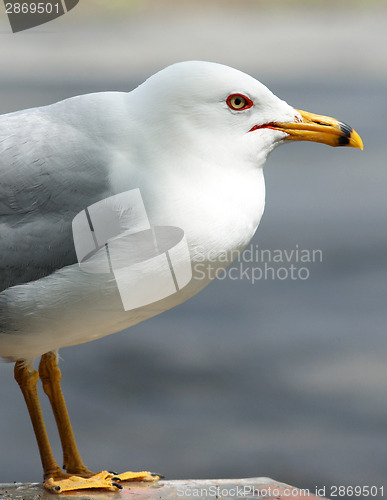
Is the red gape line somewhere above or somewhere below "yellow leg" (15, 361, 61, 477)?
above

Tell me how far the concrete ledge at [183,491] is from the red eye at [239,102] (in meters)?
1.26

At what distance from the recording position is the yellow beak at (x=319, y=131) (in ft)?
10.0

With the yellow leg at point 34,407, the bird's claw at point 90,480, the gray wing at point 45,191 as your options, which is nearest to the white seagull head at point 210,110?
the gray wing at point 45,191

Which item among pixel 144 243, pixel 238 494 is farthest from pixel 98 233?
pixel 238 494

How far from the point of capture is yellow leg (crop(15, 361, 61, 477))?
129 inches

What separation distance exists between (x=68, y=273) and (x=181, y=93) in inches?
25.5

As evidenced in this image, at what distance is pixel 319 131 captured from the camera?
3117 millimetres

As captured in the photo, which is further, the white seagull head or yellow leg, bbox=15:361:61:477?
yellow leg, bbox=15:361:61:477

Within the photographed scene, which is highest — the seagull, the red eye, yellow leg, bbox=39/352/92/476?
the red eye

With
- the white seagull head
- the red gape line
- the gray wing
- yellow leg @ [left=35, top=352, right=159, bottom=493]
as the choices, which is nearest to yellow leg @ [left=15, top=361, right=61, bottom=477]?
yellow leg @ [left=35, top=352, right=159, bottom=493]

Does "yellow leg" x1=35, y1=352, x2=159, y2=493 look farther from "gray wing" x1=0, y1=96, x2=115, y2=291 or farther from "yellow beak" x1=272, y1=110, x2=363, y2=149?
"yellow beak" x1=272, y1=110, x2=363, y2=149

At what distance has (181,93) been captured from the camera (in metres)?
2.88

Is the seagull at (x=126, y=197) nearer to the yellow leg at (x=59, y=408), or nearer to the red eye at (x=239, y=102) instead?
the red eye at (x=239, y=102)

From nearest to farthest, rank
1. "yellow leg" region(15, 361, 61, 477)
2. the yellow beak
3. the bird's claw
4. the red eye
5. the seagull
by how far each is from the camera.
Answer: the seagull → the red eye → the yellow beak → the bird's claw → "yellow leg" region(15, 361, 61, 477)
